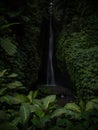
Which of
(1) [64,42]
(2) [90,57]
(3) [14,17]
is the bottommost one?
(2) [90,57]

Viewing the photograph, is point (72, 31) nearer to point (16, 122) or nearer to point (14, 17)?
point (14, 17)

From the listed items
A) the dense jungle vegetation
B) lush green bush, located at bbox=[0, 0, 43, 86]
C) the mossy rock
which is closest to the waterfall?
the dense jungle vegetation

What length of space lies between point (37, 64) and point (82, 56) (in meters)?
1.88

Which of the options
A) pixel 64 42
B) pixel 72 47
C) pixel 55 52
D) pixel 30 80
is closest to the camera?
pixel 30 80

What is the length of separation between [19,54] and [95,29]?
3.33 m

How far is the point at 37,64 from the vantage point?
7668 millimetres

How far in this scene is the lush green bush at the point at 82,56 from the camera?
588 centimetres

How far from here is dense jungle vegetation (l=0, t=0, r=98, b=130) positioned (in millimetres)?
3357

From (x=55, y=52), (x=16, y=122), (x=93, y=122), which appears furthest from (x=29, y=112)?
(x=55, y=52)

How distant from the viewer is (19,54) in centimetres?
624

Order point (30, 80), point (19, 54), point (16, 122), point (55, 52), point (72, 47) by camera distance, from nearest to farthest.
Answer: point (16, 122), point (19, 54), point (30, 80), point (72, 47), point (55, 52)

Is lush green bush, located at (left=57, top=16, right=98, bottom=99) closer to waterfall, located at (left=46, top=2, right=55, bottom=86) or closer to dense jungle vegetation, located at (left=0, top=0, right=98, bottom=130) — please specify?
dense jungle vegetation, located at (left=0, top=0, right=98, bottom=130)

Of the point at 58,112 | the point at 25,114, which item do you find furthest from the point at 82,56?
the point at 25,114

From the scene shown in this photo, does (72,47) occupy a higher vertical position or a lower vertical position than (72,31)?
lower
